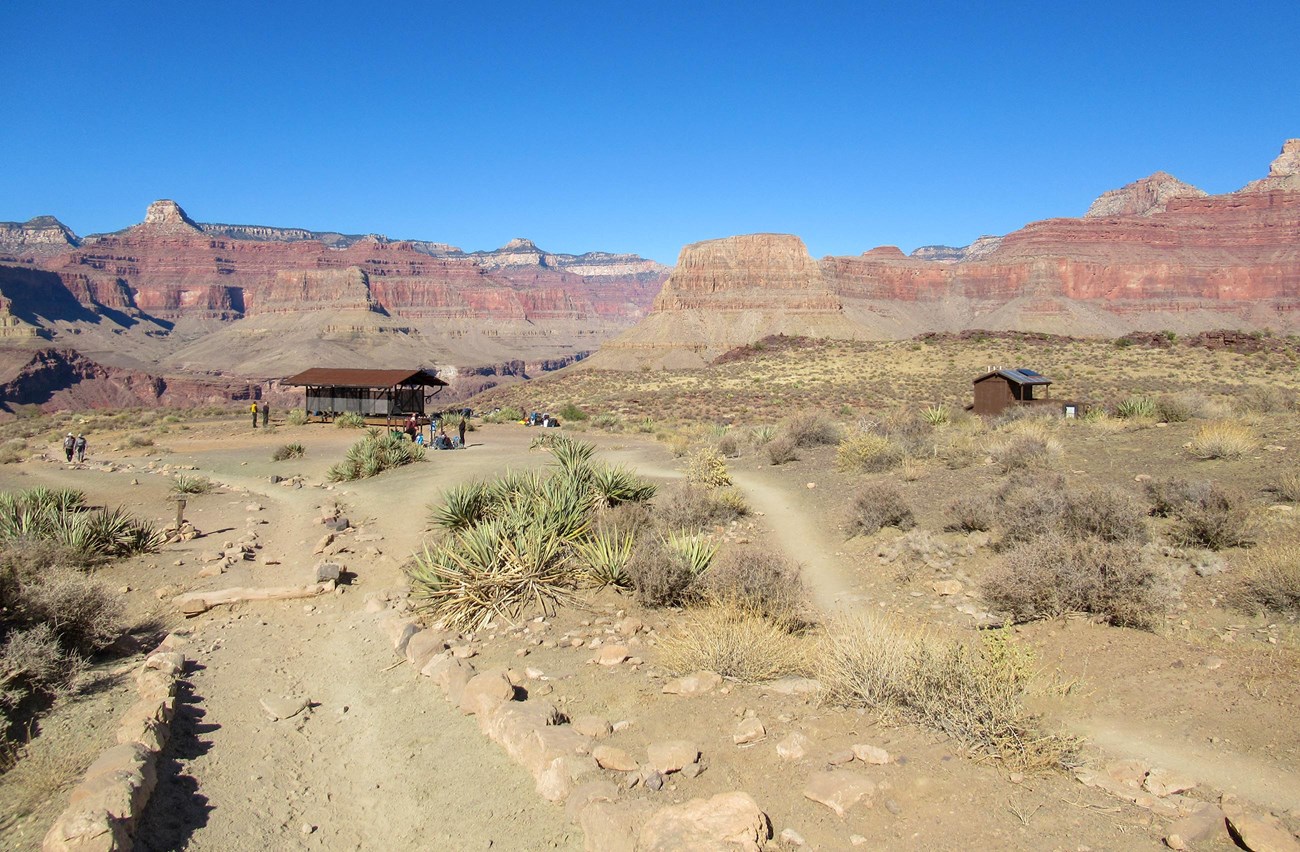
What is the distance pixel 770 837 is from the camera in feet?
13.4

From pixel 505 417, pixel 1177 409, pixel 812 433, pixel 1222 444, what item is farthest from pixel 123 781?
pixel 505 417

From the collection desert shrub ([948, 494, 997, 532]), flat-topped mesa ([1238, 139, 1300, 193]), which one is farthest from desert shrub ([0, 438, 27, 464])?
flat-topped mesa ([1238, 139, 1300, 193])

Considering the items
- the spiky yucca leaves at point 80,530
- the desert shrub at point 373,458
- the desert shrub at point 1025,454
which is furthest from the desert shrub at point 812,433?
the spiky yucca leaves at point 80,530

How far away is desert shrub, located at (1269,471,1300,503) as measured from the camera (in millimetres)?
9953

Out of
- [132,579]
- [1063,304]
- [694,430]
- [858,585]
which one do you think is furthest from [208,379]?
[1063,304]

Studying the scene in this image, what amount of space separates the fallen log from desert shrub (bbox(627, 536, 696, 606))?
14.6ft

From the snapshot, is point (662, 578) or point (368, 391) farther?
point (368, 391)

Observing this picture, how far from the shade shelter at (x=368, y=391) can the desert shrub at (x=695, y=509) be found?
2294 centimetres

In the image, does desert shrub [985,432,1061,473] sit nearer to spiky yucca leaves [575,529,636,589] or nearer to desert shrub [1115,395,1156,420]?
desert shrub [1115,395,1156,420]

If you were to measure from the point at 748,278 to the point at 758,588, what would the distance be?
11979 centimetres

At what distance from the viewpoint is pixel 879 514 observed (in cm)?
1161

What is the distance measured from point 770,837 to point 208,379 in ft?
398

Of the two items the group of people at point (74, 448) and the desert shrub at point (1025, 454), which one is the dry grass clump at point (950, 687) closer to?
the desert shrub at point (1025, 454)

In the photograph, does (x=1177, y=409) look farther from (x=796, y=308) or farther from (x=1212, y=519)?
(x=796, y=308)
